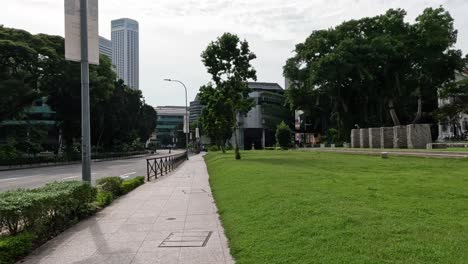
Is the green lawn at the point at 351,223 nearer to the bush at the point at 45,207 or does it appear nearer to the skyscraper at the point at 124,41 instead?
the bush at the point at 45,207

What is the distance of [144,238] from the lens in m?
8.03

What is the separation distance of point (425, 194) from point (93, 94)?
153ft

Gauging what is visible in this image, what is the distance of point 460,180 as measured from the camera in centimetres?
1252

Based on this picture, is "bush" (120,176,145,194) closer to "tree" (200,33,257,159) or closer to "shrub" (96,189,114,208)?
"shrub" (96,189,114,208)

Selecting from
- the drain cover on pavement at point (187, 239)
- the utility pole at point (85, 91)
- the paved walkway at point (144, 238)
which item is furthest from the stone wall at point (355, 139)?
the drain cover on pavement at point (187, 239)

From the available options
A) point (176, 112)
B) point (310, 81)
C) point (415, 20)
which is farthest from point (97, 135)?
point (176, 112)

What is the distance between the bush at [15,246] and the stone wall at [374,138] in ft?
149

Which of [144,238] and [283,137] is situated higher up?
[283,137]

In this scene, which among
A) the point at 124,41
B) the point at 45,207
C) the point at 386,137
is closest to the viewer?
the point at 45,207

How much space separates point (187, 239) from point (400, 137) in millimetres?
39019

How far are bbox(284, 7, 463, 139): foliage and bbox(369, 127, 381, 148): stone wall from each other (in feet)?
20.2

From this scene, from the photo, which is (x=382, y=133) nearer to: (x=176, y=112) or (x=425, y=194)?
(x=425, y=194)

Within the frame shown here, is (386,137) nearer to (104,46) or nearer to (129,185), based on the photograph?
(104,46)

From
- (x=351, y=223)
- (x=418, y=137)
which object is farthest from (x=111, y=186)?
(x=418, y=137)
